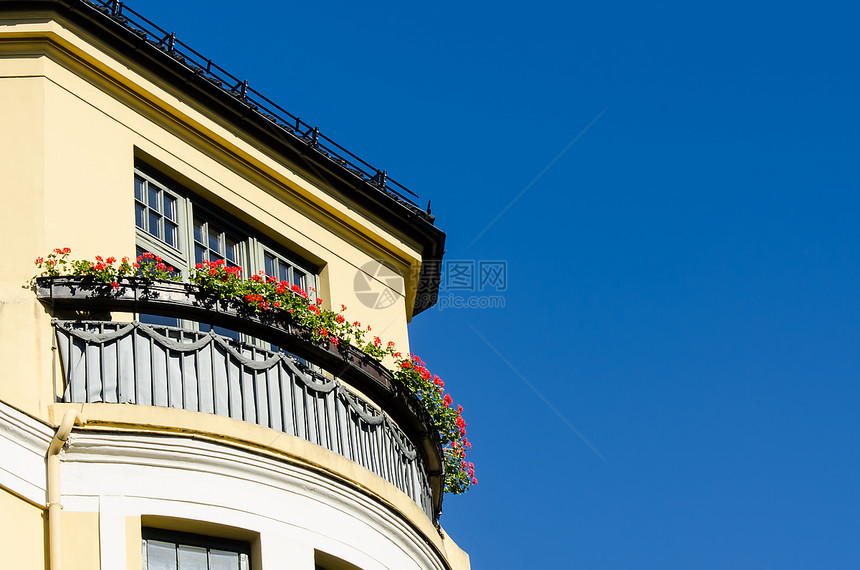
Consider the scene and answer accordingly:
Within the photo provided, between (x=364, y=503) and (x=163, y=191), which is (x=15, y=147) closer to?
(x=163, y=191)

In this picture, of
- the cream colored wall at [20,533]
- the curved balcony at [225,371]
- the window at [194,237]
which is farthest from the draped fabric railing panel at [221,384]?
the cream colored wall at [20,533]

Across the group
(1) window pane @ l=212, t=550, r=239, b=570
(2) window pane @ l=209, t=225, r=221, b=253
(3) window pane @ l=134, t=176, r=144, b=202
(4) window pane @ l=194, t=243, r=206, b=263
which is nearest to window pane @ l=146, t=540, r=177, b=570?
(1) window pane @ l=212, t=550, r=239, b=570

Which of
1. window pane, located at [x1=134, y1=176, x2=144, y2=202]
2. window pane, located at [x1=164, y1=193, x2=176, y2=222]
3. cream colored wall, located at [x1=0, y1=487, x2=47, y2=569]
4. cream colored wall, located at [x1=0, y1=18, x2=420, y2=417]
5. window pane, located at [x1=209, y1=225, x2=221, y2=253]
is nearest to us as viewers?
cream colored wall, located at [x1=0, y1=487, x2=47, y2=569]

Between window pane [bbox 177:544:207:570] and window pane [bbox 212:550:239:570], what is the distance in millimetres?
84

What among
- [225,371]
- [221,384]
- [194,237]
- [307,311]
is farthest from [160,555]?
[194,237]

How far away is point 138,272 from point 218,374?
1358mm

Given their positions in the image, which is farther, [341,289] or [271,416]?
[341,289]

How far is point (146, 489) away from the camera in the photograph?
42.2ft

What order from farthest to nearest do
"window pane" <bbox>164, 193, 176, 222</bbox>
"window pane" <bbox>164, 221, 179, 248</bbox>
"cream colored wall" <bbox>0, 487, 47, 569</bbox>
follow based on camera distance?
"window pane" <bbox>164, 193, 176, 222</bbox> → "window pane" <bbox>164, 221, 179, 248</bbox> → "cream colored wall" <bbox>0, 487, 47, 569</bbox>

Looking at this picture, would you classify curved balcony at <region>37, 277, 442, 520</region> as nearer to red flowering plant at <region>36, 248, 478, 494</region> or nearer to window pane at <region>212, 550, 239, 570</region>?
red flowering plant at <region>36, 248, 478, 494</region>

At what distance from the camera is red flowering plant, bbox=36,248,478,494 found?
46.1 feet

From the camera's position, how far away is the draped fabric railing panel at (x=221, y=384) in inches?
529

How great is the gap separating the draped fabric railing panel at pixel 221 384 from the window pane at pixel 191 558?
54.5 inches

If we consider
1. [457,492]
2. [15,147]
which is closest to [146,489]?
[15,147]
